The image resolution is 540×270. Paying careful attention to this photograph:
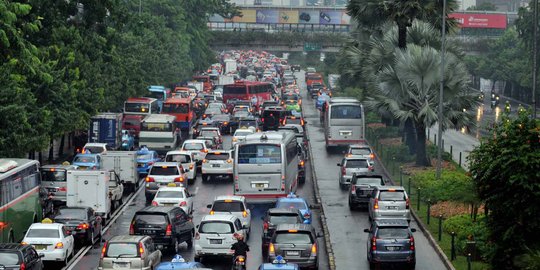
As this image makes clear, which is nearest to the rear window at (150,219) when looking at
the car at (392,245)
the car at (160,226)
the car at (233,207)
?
the car at (160,226)

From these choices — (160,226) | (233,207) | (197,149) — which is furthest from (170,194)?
(197,149)

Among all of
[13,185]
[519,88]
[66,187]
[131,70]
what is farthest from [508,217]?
[519,88]

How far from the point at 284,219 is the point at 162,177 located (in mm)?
15200

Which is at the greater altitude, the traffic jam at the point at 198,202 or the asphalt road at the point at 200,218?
the traffic jam at the point at 198,202

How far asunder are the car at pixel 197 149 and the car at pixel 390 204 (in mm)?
20876

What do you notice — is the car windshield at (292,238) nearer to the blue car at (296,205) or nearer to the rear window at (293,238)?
the rear window at (293,238)

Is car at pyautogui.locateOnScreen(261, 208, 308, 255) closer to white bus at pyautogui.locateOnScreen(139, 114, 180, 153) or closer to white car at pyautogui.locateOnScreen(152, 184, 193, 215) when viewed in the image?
white car at pyautogui.locateOnScreen(152, 184, 193, 215)

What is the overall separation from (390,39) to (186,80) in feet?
256

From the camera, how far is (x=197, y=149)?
219 ft

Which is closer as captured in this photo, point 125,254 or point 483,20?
point 125,254

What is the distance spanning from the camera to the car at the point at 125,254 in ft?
112

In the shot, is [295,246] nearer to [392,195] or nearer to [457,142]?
[392,195]

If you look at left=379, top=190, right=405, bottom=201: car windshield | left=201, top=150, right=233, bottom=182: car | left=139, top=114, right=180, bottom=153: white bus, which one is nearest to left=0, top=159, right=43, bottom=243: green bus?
left=379, top=190, right=405, bottom=201: car windshield

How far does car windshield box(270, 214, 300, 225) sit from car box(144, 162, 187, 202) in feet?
47.6
